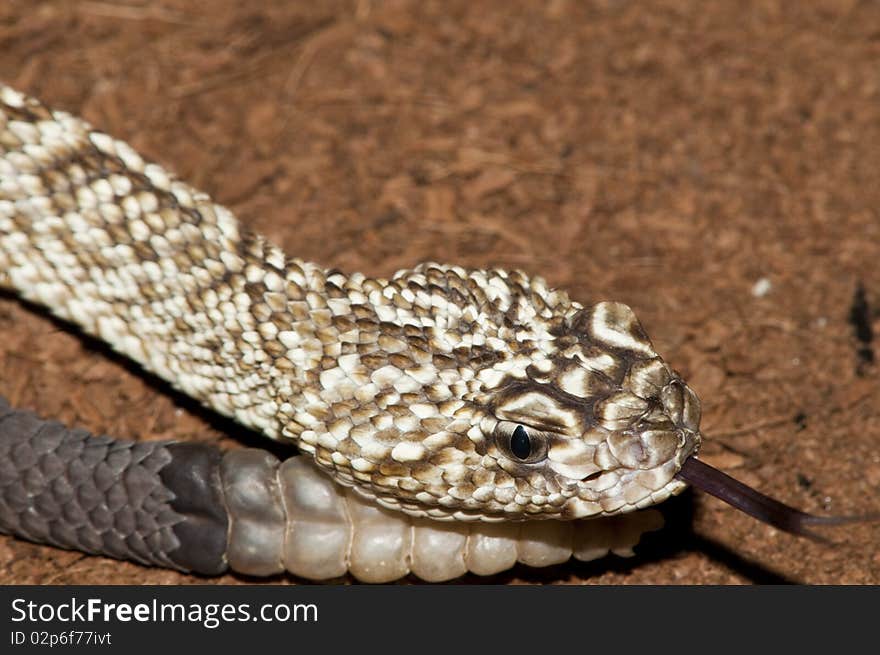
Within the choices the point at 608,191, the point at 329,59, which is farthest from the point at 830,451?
the point at 329,59

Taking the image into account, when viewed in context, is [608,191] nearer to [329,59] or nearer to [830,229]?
[830,229]

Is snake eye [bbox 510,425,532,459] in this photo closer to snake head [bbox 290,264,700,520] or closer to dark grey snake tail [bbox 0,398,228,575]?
snake head [bbox 290,264,700,520]

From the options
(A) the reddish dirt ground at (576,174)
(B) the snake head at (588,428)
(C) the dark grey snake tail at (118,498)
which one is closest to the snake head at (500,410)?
(B) the snake head at (588,428)

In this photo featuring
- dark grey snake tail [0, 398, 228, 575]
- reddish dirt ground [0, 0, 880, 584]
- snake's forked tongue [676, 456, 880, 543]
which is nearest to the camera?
snake's forked tongue [676, 456, 880, 543]

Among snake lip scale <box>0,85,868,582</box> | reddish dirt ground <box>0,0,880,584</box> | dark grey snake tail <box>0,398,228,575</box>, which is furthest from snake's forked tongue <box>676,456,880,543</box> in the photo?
dark grey snake tail <box>0,398,228,575</box>

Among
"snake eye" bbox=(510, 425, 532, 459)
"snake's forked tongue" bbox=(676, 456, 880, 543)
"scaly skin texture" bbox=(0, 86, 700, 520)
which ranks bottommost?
"snake's forked tongue" bbox=(676, 456, 880, 543)

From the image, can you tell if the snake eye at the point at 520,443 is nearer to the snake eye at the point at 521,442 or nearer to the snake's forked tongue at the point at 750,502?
the snake eye at the point at 521,442

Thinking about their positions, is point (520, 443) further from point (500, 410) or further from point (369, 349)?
point (369, 349)
